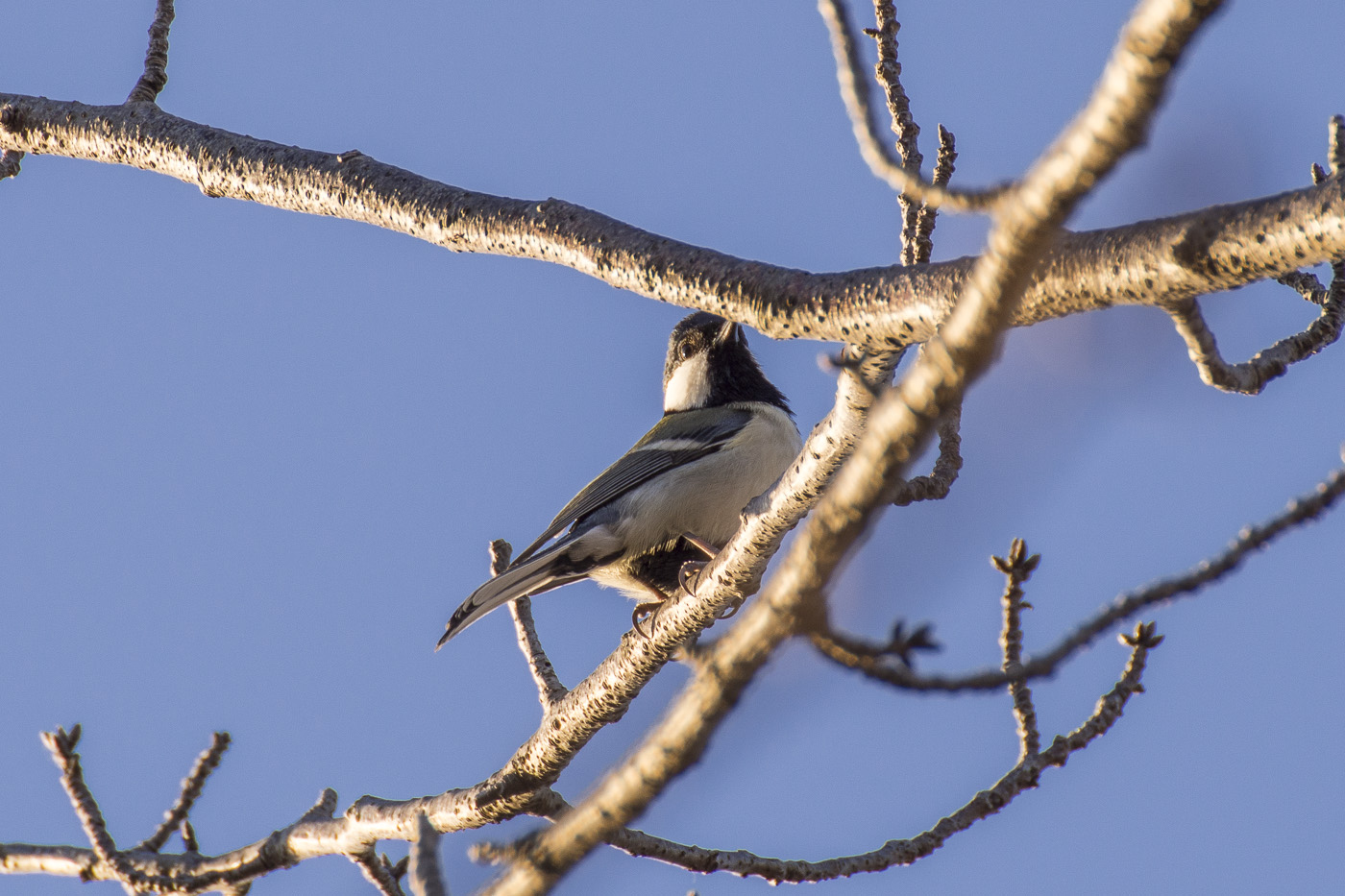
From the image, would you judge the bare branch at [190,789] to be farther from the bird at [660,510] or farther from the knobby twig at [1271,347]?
the knobby twig at [1271,347]

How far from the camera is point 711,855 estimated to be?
3.83 metres

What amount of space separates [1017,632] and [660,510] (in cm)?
237

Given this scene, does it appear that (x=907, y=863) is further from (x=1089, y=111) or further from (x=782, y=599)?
(x=1089, y=111)

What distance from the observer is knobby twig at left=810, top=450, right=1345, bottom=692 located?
162 centimetres

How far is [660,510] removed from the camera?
5598mm

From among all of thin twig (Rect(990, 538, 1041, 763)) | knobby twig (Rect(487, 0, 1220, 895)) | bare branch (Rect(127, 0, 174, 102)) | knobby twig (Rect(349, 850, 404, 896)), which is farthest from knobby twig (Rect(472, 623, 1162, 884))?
bare branch (Rect(127, 0, 174, 102))

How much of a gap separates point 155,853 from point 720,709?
3.40 meters

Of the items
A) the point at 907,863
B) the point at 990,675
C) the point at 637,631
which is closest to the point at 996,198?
the point at 990,675

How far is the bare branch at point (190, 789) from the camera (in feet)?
13.7

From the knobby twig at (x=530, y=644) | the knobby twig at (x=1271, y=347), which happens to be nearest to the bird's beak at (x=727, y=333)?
the knobby twig at (x=530, y=644)

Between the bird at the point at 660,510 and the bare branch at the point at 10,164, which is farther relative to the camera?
the bird at the point at 660,510

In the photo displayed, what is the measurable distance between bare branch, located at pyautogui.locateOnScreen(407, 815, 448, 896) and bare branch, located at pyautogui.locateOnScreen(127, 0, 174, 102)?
2816mm

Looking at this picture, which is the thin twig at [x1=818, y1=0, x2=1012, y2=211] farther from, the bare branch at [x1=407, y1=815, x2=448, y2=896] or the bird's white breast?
the bird's white breast

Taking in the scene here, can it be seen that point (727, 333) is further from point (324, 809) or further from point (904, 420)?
point (904, 420)
